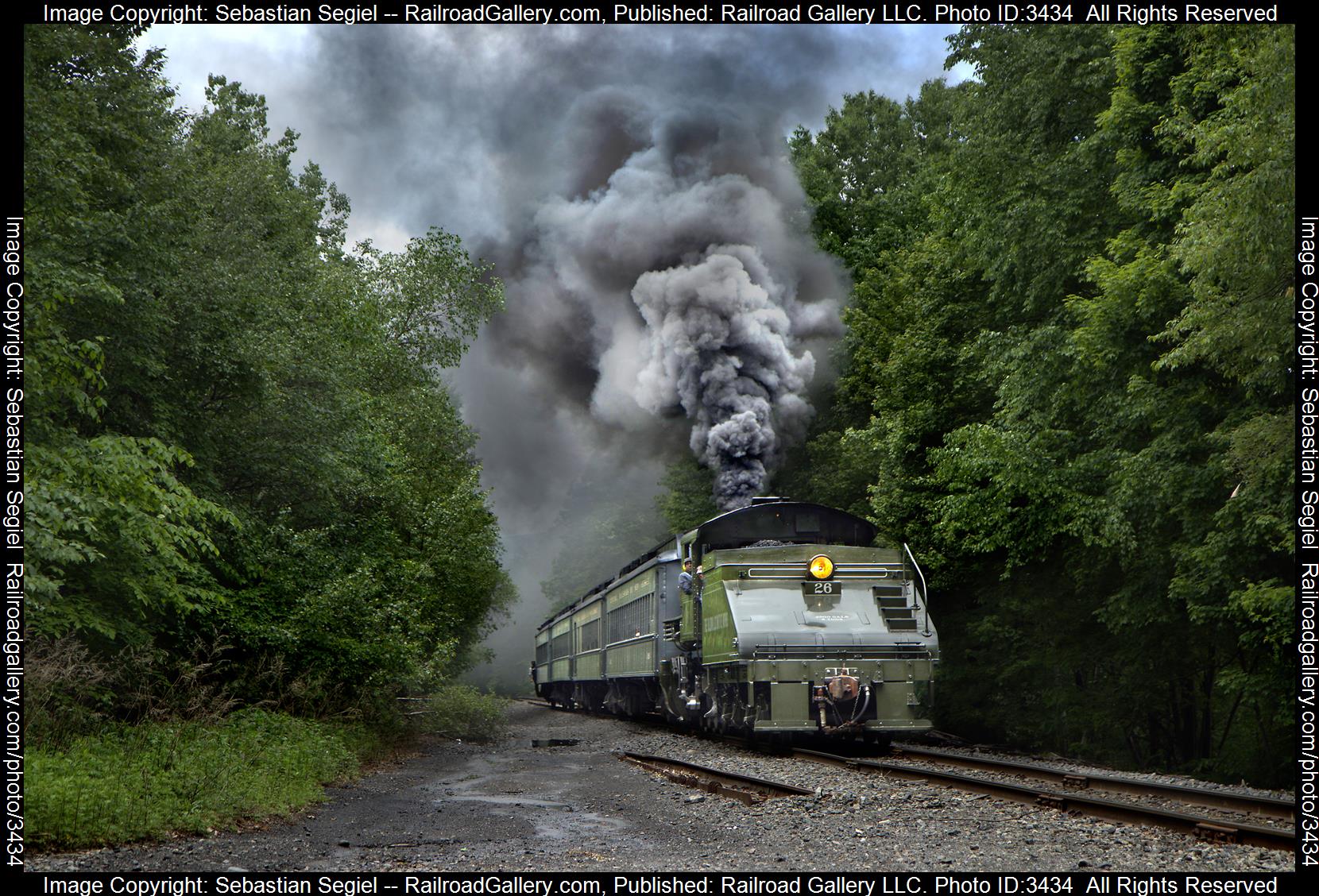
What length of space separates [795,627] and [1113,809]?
6.44 meters

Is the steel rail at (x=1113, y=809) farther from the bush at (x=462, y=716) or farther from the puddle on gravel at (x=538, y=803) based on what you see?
the bush at (x=462, y=716)

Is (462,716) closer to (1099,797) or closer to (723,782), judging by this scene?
(723,782)

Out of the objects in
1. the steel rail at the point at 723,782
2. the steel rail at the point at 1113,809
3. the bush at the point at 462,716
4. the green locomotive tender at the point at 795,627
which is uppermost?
the green locomotive tender at the point at 795,627

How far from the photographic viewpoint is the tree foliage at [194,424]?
11.7 m

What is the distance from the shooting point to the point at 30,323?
36.6 feet

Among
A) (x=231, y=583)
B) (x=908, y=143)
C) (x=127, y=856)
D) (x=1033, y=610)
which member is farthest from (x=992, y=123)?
(x=908, y=143)

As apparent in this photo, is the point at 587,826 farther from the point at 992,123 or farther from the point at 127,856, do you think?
the point at 992,123

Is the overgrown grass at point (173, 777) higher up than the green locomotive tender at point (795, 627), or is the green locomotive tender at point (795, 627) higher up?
the green locomotive tender at point (795, 627)

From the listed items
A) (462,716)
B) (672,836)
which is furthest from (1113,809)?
(462,716)

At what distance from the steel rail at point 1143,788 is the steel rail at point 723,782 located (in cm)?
297

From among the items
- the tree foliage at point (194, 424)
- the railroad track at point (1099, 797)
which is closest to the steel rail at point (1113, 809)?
the railroad track at point (1099, 797)

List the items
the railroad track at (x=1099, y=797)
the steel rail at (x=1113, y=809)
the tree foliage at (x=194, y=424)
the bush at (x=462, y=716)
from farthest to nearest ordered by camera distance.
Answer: the bush at (x=462, y=716) → the tree foliage at (x=194, y=424) → the railroad track at (x=1099, y=797) → the steel rail at (x=1113, y=809)

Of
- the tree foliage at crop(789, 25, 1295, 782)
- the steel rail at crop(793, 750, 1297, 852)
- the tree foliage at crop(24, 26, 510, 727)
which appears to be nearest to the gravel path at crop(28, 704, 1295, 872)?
the steel rail at crop(793, 750, 1297, 852)

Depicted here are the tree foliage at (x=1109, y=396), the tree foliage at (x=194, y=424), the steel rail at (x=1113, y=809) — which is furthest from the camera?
the tree foliage at (x=1109, y=396)
